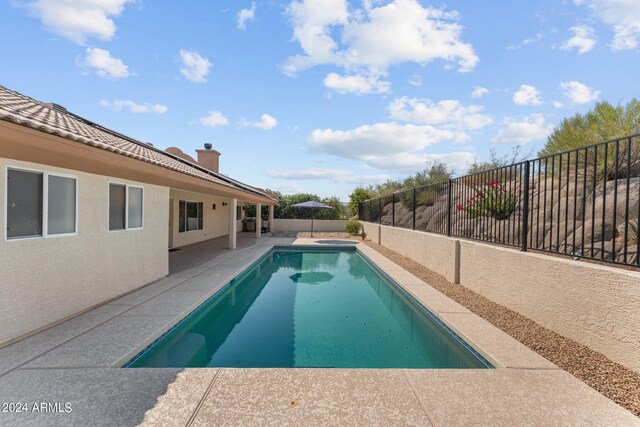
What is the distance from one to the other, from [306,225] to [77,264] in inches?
793

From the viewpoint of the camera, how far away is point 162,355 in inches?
171

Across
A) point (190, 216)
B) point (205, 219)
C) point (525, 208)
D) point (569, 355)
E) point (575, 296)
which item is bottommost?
point (569, 355)

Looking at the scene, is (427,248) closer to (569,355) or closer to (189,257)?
(569,355)

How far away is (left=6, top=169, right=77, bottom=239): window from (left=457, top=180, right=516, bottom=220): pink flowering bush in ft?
27.2

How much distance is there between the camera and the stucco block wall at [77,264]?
163 inches

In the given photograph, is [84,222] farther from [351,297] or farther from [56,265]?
[351,297]

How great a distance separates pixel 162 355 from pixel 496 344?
15.6ft

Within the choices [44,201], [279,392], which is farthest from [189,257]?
[279,392]

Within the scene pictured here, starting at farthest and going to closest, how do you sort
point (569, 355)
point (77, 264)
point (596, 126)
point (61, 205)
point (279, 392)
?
point (596, 126) < point (77, 264) < point (61, 205) < point (569, 355) < point (279, 392)

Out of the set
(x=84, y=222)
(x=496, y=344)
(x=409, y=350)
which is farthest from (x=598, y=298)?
(x=84, y=222)

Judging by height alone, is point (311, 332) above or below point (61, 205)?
below

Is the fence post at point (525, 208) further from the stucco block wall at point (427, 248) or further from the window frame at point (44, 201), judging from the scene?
the window frame at point (44, 201)

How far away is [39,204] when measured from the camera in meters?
4.54

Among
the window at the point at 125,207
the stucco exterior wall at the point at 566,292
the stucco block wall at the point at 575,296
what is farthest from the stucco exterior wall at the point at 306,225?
the stucco block wall at the point at 575,296
